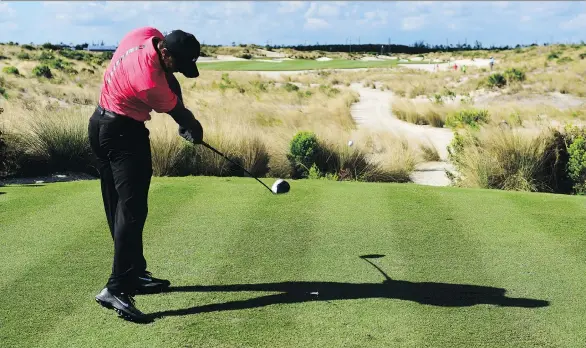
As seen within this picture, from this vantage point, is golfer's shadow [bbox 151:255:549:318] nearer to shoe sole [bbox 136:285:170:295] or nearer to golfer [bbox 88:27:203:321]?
shoe sole [bbox 136:285:170:295]

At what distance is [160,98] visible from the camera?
452cm

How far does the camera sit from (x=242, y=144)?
1202cm

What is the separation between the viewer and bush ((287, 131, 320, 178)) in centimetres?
1205

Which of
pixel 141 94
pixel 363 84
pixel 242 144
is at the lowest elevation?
pixel 363 84

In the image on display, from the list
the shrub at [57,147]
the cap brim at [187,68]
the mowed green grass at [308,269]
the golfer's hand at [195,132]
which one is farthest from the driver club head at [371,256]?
the shrub at [57,147]

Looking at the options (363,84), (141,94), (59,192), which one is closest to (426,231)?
(141,94)

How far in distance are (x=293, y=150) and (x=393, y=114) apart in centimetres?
1533

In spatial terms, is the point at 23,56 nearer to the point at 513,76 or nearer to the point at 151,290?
the point at 513,76

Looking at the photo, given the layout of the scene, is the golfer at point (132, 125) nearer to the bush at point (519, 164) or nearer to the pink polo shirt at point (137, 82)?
the pink polo shirt at point (137, 82)

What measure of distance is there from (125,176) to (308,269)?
1.71 m

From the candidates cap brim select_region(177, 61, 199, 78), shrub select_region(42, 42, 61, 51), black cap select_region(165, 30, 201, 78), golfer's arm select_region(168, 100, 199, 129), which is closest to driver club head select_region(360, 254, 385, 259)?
golfer's arm select_region(168, 100, 199, 129)

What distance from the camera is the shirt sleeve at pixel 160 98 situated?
4.50 m

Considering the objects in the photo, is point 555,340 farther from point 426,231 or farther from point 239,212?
point 239,212

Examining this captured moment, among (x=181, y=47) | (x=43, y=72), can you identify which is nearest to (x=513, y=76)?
(x=43, y=72)
